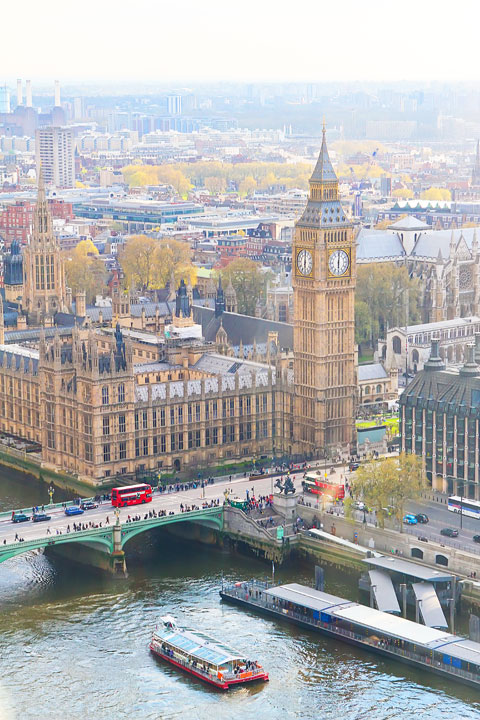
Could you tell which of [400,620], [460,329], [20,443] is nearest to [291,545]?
[400,620]

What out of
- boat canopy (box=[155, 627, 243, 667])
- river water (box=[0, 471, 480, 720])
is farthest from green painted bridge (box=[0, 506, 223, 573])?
boat canopy (box=[155, 627, 243, 667])

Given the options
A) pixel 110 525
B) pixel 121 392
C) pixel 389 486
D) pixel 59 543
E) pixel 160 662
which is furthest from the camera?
pixel 121 392

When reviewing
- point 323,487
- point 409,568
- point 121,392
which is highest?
point 121,392

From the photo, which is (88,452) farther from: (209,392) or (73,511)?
(73,511)

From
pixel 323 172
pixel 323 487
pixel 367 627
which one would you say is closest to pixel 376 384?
pixel 323 172

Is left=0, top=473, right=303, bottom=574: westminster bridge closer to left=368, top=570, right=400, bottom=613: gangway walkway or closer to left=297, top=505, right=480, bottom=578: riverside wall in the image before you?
left=297, top=505, right=480, bottom=578: riverside wall

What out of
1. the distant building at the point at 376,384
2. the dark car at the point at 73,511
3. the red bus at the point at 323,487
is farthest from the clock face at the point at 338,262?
the dark car at the point at 73,511
